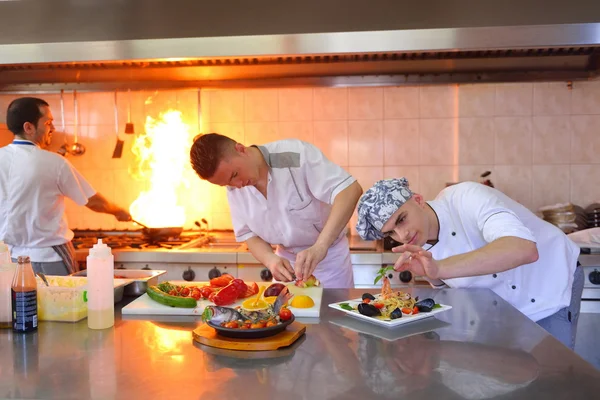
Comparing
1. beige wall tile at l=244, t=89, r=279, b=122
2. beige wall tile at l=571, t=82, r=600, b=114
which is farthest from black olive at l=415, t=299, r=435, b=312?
beige wall tile at l=571, t=82, r=600, b=114

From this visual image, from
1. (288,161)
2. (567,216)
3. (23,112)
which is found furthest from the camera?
(567,216)

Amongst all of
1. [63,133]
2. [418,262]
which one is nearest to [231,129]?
[63,133]

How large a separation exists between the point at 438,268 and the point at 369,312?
0.84 ft

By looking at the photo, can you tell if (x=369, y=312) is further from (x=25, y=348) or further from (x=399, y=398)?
(x=25, y=348)

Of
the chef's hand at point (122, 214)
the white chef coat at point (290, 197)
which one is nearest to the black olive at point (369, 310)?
the white chef coat at point (290, 197)

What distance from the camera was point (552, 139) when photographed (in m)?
3.78

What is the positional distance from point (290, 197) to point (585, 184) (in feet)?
7.30

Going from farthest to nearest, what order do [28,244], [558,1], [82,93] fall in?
[82,93] → [28,244] → [558,1]

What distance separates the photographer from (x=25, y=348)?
157cm

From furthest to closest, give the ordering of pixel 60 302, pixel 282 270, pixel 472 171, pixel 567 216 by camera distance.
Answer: pixel 472 171, pixel 567 216, pixel 282 270, pixel 60 302

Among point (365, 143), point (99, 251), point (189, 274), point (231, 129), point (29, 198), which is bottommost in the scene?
point (189, 274)

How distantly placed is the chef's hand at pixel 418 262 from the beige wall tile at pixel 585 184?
2.38 m

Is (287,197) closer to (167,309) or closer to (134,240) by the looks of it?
(167,309)

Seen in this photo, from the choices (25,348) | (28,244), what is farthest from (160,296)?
(28,244)
